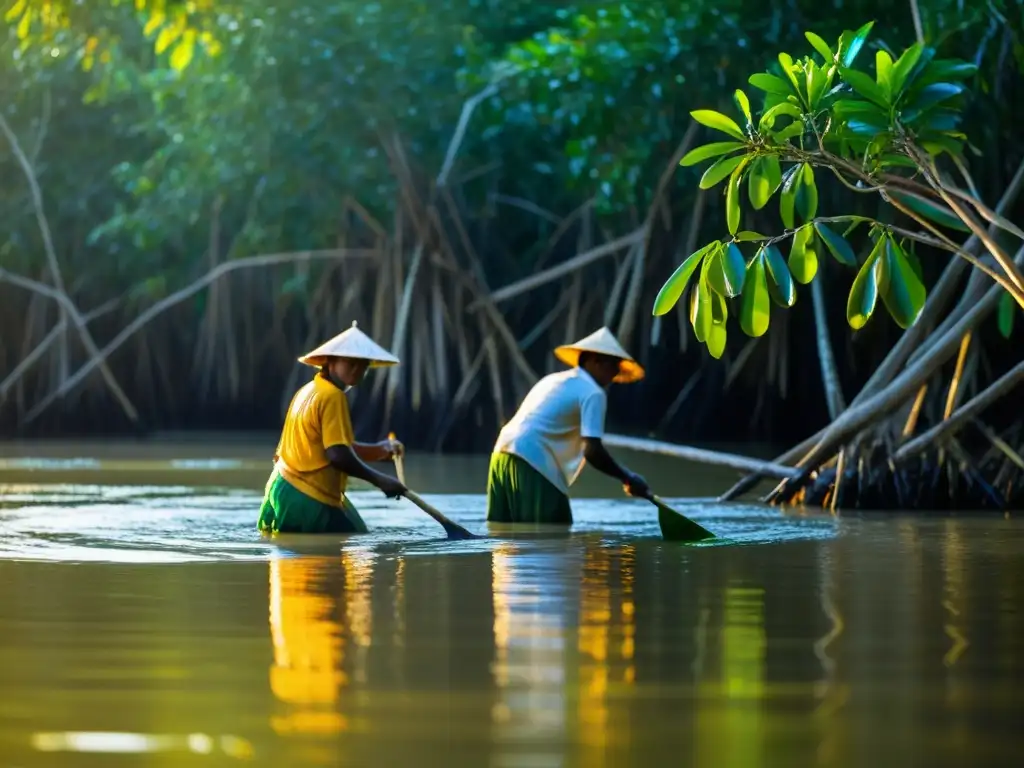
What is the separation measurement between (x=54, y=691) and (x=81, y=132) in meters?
18.9

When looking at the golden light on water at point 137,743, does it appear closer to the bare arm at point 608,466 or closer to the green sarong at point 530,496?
the bare arm at point 608,466

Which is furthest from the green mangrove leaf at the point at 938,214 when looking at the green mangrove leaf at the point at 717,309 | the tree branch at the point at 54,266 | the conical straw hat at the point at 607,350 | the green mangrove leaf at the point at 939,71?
the tree branch at the point at 54,266

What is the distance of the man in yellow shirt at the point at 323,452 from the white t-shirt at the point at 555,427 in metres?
0.80

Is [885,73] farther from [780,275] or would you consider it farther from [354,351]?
[354,351]

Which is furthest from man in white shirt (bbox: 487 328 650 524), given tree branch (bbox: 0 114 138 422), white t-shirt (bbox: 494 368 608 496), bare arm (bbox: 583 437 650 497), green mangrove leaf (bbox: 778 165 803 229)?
tree branch (bbox: 0 114 138 422)

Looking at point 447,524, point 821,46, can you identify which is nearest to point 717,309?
point 821,46

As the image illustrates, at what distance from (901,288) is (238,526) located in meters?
3.37

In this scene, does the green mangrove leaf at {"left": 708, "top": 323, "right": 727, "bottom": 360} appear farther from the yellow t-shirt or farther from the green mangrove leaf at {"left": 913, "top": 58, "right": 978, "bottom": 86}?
the yellow t-shirt

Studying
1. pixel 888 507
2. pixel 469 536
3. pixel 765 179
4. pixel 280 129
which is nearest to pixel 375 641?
pixel 765 179

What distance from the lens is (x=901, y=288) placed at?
21.0 ft

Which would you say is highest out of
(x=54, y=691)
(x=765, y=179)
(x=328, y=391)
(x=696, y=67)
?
(x=696, y=67)

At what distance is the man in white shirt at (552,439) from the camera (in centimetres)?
873

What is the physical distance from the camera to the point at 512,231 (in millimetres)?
19562

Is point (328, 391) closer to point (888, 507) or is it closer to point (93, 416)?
point (888, 507)
